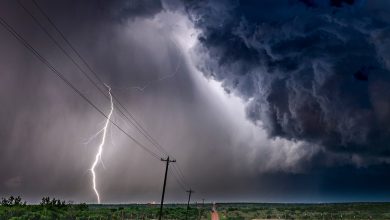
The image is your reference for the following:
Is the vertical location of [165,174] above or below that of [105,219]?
above

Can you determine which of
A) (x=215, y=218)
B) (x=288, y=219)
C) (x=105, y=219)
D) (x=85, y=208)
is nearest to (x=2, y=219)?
(x=105, y=219)

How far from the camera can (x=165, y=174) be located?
45.5 meters

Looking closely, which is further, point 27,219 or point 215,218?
point 27,219

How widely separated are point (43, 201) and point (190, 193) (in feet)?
113

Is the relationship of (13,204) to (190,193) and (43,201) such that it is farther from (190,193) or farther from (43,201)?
(190,193)

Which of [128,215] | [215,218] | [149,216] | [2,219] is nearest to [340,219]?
[149,216]

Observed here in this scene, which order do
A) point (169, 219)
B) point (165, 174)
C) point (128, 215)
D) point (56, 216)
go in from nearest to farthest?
point (165, 174)
point (56, 216)
point (169, 219)
point (128, 215)

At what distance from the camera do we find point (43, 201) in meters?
84.2

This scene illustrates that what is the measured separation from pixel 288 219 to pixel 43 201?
6770cm

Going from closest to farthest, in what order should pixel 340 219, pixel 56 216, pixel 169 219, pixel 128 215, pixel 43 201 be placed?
pixel 56 216
pixel 43 201
pixel 169 219
pixel 340 219
pixel 128 215

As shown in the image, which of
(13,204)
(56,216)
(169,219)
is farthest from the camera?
(169,219)

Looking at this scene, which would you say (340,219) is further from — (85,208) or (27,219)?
(27,219)

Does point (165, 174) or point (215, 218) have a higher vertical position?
point (165, 174)

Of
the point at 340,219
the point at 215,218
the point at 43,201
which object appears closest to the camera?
the point at 215,218
